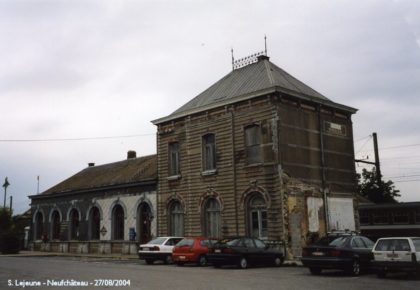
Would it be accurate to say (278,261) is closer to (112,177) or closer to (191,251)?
(191,251)

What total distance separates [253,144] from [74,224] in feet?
61.8

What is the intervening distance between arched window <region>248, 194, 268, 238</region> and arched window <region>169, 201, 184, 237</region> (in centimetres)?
510

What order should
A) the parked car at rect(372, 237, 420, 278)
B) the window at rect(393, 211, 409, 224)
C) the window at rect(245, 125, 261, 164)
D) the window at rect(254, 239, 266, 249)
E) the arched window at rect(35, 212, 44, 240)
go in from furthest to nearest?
the arched window at rect(35, 212, 44, 240), the window at rect(393, 211, 409, 224), the window at rect(245, 125, 261, 164), the window at rect(254, 239, 266, 249), the parked car at rect(372, 237, 420, 278)

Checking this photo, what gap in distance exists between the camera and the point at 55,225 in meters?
40.2

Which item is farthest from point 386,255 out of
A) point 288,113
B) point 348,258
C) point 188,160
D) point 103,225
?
point 103,225

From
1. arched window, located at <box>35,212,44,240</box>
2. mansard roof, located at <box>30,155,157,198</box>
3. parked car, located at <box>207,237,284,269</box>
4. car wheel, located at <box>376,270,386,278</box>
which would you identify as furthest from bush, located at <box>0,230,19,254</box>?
car wheel, located at <box>376,270,386,278</box>

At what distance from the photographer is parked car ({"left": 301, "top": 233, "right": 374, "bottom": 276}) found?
16.2m

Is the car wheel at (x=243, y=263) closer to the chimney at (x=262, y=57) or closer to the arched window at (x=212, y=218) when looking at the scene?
the arched window at (x=212, y=218)

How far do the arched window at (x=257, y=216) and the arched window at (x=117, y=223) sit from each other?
458 inches

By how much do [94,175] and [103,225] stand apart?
21.7 ft

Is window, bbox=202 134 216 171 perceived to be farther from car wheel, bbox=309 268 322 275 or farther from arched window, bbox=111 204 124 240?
car wheel, bbox=309 268 322 275

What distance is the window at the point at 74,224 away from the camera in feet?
123

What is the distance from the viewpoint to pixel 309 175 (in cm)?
2556

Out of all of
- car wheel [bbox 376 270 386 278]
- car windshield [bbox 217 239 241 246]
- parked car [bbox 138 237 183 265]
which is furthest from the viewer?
parked car [bbox 138 237 183 265]
